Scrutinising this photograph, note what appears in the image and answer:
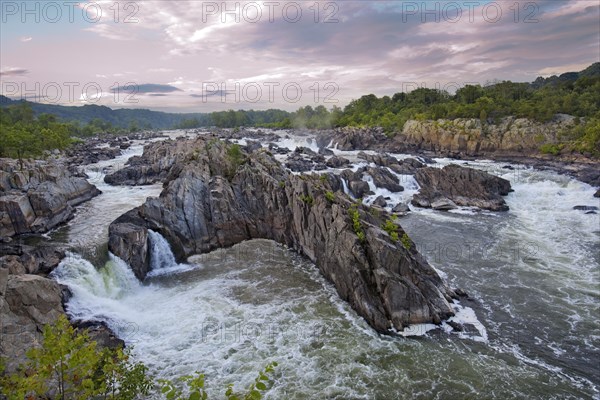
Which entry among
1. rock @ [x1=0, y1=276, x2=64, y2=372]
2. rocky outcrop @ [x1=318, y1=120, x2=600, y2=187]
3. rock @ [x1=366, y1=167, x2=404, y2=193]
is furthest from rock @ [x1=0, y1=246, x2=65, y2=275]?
rocky outcrop @ [x1=318, y1=120, x2=600, y2=187]

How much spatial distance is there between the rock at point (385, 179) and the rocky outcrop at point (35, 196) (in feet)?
120

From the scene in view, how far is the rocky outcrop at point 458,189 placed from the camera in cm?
4624

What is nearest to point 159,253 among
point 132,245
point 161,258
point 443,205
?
point 161,258

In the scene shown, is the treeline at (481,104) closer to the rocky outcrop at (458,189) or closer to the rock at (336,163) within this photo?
the rocky outcrop at (458,189)

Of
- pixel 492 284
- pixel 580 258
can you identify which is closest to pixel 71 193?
pixel 492 284

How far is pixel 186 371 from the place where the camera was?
18.1 meters

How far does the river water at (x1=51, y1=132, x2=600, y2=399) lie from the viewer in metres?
17.7

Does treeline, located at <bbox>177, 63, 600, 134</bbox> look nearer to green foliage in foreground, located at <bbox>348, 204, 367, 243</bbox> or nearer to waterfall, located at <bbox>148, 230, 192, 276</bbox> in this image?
green foliage in foreground, located at <bbox>348, 204, 367, 243</bbox>

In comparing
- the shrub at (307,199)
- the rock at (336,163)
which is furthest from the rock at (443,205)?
the shrub at (307,199)

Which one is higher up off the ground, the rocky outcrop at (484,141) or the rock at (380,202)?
the rocky outcrop at (484,141)

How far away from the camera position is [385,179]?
52781 mm

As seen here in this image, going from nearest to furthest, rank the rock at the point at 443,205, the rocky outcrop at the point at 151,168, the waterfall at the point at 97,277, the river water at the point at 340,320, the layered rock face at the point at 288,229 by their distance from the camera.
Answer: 1. the river water at the point at 340,320
2. the layered rock face at the point at 288,229
3. the waterfall at the point at 97,277
4. the rock at the point at 443,205
5. the rocky outcrop at the point at 151,168

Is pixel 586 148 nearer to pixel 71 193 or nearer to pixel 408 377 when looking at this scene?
pixel 408 377

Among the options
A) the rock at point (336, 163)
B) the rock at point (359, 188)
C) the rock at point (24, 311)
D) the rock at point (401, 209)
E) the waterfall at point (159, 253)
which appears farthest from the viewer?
the rock at point (336, 163)
